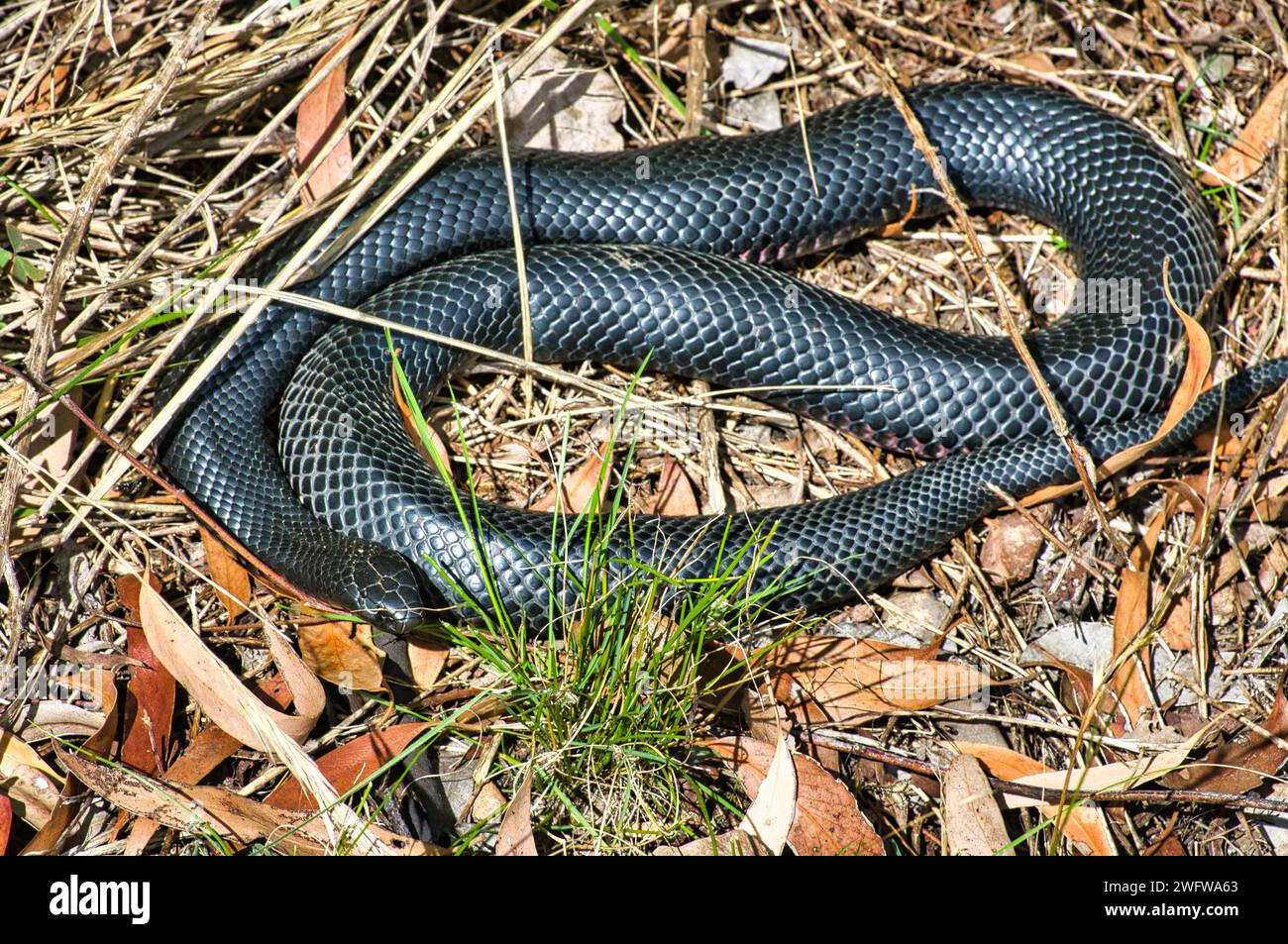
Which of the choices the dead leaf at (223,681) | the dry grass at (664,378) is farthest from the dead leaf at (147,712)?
the dry grass at (664,378)

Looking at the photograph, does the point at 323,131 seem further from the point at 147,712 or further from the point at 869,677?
the point at 869,677

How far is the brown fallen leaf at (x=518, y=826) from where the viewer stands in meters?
3.75

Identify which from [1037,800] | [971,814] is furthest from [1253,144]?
[971,814]

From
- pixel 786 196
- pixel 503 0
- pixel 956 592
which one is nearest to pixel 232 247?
pixel 503 0

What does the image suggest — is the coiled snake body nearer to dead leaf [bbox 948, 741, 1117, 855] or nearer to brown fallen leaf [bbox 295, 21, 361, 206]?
brown fallen leaf [bbox 295, 21, 361, 206]

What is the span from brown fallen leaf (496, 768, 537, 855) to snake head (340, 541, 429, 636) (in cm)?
83

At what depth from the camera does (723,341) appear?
5137mm

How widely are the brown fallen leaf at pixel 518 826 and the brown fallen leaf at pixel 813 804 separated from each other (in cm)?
74

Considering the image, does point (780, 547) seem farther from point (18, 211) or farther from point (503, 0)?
point (18, 211)

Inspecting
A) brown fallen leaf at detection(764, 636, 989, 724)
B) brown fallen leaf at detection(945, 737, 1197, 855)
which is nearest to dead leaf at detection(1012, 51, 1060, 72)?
brown fallen leaf at detection(764, 636, 989, 724)

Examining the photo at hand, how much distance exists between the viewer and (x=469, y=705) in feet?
12.4

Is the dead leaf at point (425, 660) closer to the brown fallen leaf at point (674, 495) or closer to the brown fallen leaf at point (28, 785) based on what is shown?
the brown fallen leaf at point (674, 495)

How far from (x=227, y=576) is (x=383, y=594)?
93 cm

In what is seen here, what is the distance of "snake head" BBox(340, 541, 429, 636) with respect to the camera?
4.12 metres
